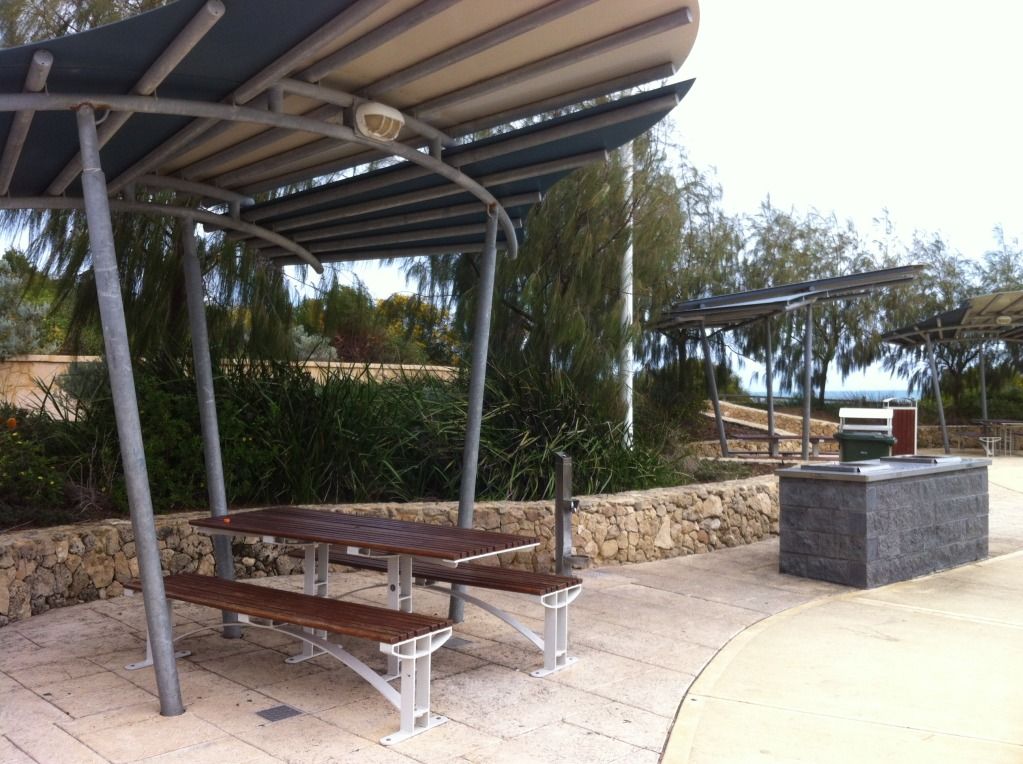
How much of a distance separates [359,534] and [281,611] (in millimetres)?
728

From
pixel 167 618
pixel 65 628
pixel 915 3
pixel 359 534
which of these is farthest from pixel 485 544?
pixel 915 3

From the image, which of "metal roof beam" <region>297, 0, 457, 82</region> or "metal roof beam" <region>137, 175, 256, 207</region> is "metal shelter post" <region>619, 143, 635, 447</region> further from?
"metal roof beam" <region>297, 0, 457, 82</region>

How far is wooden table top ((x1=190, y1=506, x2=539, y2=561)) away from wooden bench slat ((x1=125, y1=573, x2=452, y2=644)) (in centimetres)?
29

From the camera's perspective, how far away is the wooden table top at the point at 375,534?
4301mm

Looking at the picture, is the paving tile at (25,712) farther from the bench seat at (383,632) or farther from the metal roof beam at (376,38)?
the metal roof beam at (376,38)

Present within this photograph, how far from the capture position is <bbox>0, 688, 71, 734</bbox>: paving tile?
12.6 ft

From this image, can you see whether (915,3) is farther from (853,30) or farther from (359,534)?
(359,534)

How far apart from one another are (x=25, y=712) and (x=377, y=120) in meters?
3.08

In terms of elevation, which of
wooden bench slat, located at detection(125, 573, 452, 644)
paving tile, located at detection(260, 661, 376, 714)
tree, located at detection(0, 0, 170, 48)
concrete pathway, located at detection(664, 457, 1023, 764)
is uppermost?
tree, located at detection(0, 0, 170, 48)

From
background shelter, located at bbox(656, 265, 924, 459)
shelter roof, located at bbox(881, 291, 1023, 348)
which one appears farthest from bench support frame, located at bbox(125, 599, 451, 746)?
shelter roof, located at bbox(881, 291, 1023, 348)

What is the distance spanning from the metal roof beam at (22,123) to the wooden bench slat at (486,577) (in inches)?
101

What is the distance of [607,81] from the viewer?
4.45 m

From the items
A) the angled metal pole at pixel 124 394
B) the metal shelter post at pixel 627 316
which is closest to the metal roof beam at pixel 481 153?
the angled metal pole at pixel 124 394

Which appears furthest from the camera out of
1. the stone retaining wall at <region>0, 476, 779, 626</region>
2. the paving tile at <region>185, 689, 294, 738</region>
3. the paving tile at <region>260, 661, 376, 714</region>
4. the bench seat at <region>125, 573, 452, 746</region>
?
the stone retaining wall at <region>0, 476, 779, 626</region>
